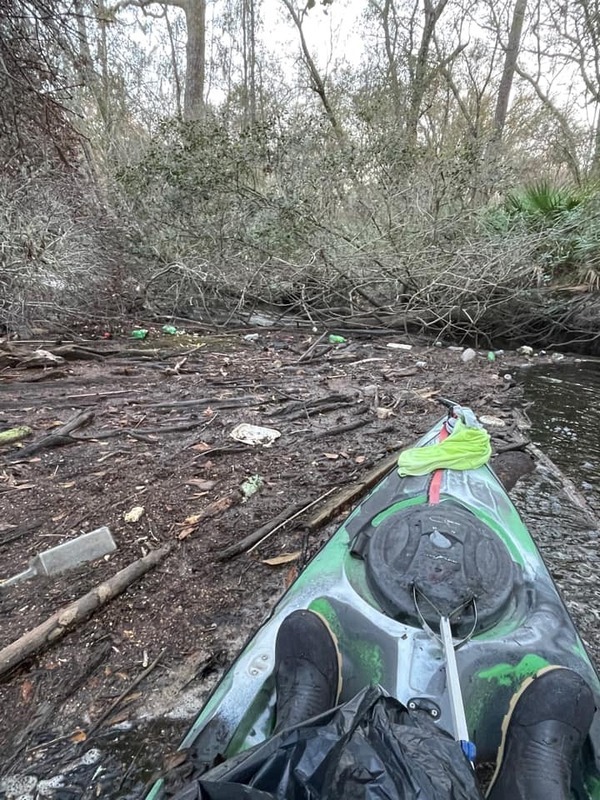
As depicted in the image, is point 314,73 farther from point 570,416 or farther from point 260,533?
point 260,533

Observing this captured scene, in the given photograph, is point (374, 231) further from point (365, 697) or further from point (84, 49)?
point (365, 697)

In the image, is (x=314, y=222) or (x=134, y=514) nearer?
(x=134, y=514)

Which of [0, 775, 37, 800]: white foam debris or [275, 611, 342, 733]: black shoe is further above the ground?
[275, 611, 342, 733]: black shoe

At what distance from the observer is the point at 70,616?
226cm

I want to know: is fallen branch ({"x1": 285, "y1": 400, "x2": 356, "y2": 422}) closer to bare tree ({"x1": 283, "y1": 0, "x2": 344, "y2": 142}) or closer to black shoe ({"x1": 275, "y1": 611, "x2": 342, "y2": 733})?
black shoe ({"x1": 275, "y1": 611, "x2": 342, "y2": 733})

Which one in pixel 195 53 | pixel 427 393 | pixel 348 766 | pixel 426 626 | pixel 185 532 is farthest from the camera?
pixel 195 53

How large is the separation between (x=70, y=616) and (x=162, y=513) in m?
1.01

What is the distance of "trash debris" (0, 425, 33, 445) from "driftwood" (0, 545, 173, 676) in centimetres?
197

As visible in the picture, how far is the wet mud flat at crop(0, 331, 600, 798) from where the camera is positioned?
76.1 inches

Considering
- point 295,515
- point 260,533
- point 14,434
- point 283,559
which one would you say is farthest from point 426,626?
point 14,434

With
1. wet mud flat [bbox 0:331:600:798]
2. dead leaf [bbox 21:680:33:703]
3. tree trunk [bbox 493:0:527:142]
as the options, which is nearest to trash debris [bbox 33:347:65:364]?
wet mud flat [bbox 0:331:600:798]

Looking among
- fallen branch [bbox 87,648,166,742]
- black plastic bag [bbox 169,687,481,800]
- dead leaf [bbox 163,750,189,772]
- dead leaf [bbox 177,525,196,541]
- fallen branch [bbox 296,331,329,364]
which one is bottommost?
fallen branch [bbox 87,648,166,742]

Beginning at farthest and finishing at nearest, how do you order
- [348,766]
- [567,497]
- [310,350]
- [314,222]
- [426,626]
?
[314,222] < [310,350] < [567,497] < [426,626] < [348,766]

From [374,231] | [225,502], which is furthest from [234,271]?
[225,502]
